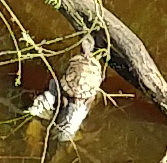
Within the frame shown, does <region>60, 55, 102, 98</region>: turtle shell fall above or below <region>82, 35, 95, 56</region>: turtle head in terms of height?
below

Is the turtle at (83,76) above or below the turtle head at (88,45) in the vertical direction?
below

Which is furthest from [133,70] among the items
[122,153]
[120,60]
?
[122,153]

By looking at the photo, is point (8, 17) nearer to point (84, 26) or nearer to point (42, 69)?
point (42, 69)
